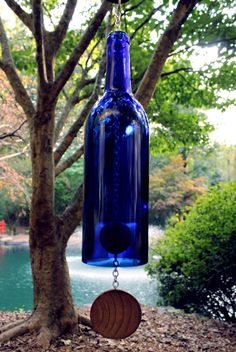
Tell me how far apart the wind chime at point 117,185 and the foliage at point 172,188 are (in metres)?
11.1

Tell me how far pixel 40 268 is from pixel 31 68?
1.92 meters

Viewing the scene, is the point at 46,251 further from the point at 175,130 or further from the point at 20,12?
the point at 175,130

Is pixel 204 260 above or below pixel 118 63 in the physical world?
below

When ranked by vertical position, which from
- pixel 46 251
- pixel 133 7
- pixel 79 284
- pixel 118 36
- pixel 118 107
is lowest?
pixel 79 284

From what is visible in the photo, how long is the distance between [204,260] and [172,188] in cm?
851

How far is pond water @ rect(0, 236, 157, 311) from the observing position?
630cm

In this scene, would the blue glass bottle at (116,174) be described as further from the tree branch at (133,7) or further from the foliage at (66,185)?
the foliage at (66,185)

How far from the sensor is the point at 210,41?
332 centimetres

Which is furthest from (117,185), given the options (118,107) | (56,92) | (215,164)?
(215,164)

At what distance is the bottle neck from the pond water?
464 cm

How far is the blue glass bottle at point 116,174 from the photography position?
87cm

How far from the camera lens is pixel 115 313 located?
0.95 metres

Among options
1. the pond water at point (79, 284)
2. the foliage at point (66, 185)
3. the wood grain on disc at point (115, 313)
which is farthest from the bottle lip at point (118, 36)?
the foliage at point (66, 185)

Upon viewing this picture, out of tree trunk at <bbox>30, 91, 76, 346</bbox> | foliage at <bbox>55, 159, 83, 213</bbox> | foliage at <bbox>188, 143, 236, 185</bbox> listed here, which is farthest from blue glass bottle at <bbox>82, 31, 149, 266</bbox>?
foliage at <bbox>55, 159, 83, 213</bbox>
